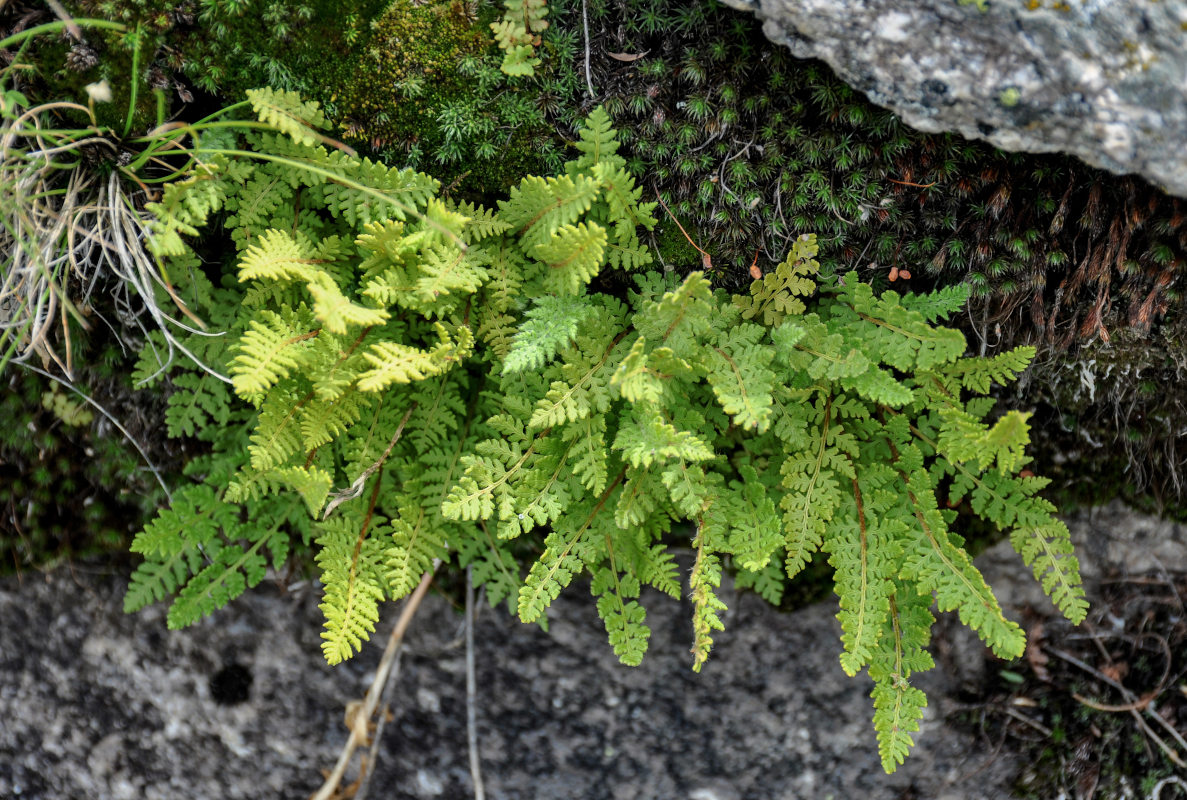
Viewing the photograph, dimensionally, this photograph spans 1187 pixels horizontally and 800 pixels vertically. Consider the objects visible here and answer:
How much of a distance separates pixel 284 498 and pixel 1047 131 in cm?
386

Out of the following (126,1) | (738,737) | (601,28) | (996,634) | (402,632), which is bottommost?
(738,737)

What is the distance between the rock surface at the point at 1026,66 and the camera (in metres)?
2.69

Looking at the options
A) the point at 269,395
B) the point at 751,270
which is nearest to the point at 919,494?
the point at 751,270

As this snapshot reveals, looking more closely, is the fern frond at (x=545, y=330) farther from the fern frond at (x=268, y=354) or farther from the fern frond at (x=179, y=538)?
the fern frond at (x=179, y=538)

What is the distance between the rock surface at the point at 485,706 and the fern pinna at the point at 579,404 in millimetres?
1154

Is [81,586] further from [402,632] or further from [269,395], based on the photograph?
[269,395]

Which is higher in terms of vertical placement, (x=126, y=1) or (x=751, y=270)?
(x=126, y=1)

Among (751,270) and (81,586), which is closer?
(751,270)

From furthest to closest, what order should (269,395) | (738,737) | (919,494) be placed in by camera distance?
(738,737)
(919,494)
(269,395)

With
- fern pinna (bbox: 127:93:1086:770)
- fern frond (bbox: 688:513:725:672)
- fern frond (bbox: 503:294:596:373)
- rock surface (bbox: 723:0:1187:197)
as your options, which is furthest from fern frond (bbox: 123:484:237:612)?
rock surface (bbox: 723:0:1187:197)

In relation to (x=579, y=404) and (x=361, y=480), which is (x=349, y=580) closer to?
(x=361, y=480)

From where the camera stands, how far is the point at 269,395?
3109mm

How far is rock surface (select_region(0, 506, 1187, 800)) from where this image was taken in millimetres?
4535

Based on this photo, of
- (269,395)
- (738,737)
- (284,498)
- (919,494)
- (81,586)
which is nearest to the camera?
(269,395)
